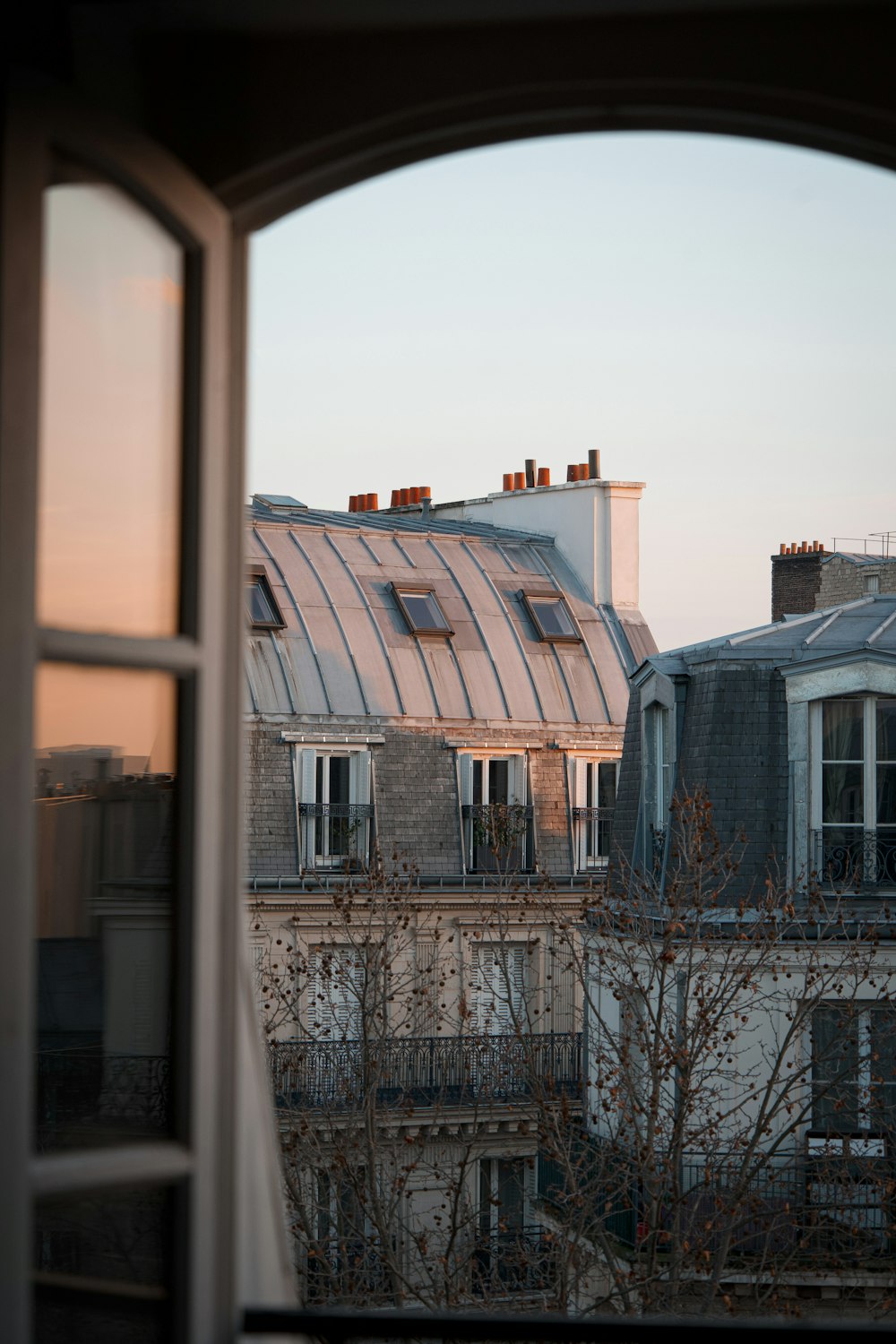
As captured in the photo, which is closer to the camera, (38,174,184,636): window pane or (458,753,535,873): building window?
(38,174,184,636): window pane

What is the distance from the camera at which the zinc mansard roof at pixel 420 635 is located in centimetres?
1736

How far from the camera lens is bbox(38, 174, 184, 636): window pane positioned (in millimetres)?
2039

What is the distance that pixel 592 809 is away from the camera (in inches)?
719

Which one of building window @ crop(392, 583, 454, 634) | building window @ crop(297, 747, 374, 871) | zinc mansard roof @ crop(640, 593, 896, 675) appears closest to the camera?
zinc mansard roof @ crop(640, 593, 896, 675)

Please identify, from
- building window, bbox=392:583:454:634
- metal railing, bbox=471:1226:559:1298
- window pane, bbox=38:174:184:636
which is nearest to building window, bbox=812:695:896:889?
metal railing, bbox=471:1226:559:1298

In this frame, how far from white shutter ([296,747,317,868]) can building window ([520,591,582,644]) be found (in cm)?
373

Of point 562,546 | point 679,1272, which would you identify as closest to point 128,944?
point 679,1272

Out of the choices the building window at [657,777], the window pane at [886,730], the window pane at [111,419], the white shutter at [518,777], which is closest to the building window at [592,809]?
the white shutter at [518,777]

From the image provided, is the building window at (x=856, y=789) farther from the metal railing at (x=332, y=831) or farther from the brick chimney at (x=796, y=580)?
the brick chimney at (x=796, y=580)

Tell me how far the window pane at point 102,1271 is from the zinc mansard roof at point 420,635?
8442 mm

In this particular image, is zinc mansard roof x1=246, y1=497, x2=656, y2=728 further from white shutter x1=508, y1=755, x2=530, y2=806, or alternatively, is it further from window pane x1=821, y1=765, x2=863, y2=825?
window pane x1=821, y1=765, x2=863, y2=825

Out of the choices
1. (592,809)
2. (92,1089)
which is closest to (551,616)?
(592,809)

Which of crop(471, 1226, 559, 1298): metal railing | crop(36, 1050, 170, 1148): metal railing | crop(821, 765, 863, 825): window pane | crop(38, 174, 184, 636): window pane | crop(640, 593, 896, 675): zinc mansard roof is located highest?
crop(640, 593, 896, 675): zinc mansard roof

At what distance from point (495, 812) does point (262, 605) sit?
3.57 meters
